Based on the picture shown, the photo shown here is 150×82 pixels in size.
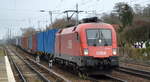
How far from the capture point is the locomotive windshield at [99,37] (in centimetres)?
1603

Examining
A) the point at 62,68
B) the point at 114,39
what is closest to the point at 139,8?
the point at 62,68

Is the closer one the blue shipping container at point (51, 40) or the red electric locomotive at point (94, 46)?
the red electric locomotive at point (94, 46)

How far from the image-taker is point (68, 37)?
18562 mm

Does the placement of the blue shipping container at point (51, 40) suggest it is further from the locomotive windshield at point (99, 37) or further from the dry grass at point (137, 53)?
the dry grass at point (137, 53)

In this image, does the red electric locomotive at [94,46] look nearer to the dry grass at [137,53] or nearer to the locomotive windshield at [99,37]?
the locomotive windshield at [99,37]

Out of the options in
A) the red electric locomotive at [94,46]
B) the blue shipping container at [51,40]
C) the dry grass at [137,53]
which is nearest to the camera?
the red electric locomotive at [94,46]

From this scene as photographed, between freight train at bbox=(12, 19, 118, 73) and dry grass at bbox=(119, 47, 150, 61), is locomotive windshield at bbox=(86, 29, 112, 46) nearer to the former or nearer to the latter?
freight train at bbox=(12, 19, 118, 73)

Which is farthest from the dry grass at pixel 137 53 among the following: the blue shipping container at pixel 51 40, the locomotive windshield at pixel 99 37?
the locomotive windshield at pixel 99 37

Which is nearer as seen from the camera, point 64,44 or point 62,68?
point 64,44

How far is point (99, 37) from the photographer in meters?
16.2

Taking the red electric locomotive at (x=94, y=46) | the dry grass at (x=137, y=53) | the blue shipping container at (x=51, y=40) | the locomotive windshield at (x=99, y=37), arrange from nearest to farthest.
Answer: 1. the red electric locomotive at (x=94, y=46)
2. the locomotive windshield at (x=99, y=37)
3. the blue shipping container at (x=51, y=40)
4. the dry grass at (x=137, y=53)

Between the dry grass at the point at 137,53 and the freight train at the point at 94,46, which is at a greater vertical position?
the freight train at the point at 94,46

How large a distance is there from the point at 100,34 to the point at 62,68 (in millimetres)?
7690

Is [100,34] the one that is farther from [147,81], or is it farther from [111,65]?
[147,81]
